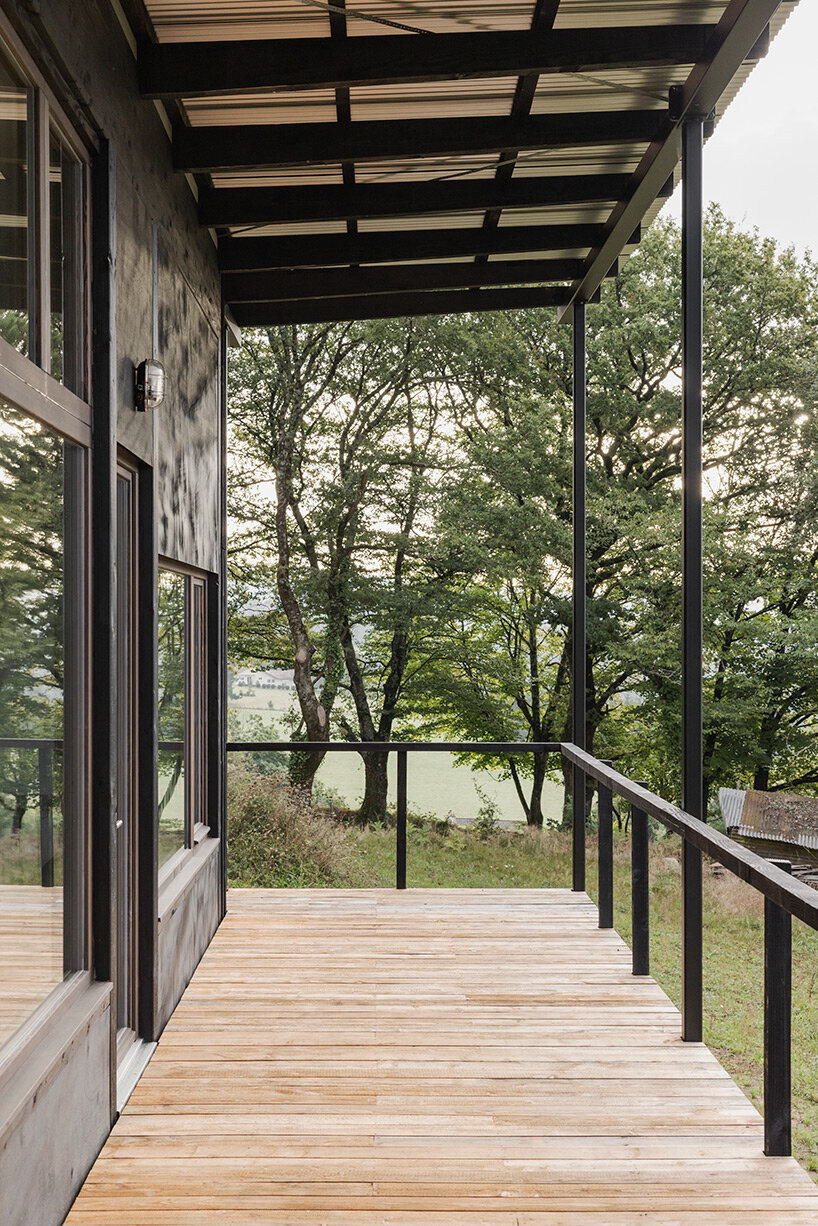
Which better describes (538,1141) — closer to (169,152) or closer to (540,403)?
(169,152)

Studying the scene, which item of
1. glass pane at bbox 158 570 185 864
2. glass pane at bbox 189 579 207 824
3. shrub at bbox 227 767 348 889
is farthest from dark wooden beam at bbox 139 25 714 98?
shrub at bbox 227 767 348 889

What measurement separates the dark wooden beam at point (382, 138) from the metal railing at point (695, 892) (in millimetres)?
2753

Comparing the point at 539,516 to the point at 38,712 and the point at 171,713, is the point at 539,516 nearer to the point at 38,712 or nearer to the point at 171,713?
the point at 171,713

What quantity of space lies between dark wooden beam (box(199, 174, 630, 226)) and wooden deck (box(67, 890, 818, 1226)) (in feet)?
11.6

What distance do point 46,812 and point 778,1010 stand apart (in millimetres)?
2061

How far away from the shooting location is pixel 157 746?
3.45 meters

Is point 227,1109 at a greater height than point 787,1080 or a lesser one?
lesser

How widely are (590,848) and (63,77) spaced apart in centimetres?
1023

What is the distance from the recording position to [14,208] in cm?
214

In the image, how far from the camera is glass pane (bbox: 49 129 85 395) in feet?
7.95

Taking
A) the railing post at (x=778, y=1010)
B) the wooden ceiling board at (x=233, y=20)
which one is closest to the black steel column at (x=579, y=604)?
the wooden ceiling board at (x=233, y=20)

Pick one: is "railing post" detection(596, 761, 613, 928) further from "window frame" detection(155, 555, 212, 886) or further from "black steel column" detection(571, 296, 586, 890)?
"window frame" detection(155, 555, 212, 886)

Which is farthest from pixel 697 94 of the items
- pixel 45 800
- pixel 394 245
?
pixel 45 800

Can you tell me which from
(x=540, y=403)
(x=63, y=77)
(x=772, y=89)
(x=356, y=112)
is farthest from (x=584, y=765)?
(x=772, y=89)
